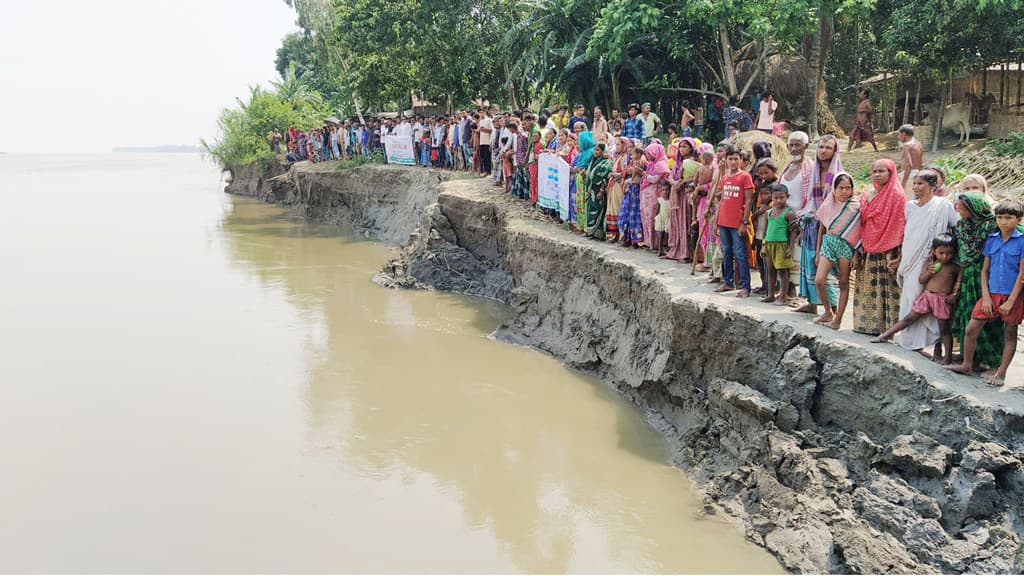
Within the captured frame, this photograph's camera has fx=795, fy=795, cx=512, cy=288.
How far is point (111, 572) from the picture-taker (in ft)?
16.4

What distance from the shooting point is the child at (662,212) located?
856 centimetres

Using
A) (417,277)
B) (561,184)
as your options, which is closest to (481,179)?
(417,277)

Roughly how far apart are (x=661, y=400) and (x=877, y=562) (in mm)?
2946

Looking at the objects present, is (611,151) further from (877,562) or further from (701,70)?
(701,70)

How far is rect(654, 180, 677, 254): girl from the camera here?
8547mm

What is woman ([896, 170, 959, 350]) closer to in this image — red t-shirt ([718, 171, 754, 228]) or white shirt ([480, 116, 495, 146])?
red t-shirt ([718, 171, 754, 228])

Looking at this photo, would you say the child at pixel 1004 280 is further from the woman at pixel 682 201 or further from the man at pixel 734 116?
the man at pixel 734 116

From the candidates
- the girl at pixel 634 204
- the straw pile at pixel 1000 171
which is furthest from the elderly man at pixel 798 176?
the straw pile at pixel 1000 171

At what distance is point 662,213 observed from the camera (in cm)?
859

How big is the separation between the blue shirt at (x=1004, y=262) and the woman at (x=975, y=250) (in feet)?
0.36

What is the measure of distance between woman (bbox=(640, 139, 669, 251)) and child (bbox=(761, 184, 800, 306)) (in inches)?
85.6

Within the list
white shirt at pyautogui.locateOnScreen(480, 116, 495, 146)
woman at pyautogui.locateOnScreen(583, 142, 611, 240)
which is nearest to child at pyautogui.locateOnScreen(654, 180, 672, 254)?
woman at pyautogui.locateOnScreen(583, 142, 611, 240)

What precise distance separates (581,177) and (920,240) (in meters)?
5.21

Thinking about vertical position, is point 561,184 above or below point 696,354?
above
